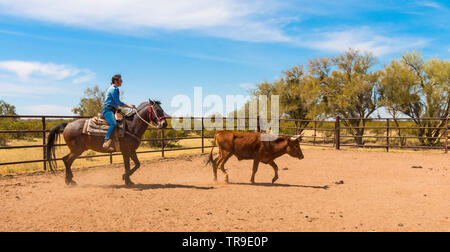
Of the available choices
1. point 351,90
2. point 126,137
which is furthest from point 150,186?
point 351,90

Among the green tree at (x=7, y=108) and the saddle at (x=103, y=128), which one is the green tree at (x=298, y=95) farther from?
the green tree at (x=7, y=108)

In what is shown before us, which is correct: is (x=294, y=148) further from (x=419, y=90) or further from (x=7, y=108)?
(x=7, y=108)

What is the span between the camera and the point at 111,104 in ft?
23.7

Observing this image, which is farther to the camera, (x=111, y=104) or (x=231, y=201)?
(x=111, y=104)

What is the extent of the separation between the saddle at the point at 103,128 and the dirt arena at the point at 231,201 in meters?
1.13

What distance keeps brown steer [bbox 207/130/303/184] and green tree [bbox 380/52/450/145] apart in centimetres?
1483

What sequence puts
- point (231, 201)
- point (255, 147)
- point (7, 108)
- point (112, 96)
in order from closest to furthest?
point (231, 201), point (112, 96), point (255, 147), point (7, 108)

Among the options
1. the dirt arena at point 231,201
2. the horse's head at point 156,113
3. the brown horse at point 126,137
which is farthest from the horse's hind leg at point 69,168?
the horse's head at point 156,113

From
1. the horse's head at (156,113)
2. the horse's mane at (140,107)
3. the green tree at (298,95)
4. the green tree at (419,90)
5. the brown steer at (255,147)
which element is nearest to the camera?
the horse's head at (156,113)

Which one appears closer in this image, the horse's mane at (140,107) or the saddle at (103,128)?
the saddle at (103,128)

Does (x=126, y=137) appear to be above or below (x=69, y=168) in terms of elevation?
above

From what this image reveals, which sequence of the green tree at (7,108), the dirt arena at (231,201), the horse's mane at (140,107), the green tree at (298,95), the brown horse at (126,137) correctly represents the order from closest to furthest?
1. the dirt arena at (231,201)
2. the brown horse at (126,137)
3. the horse's mane at (140,107)
4. the green tree at (298,95)
5. the green tree at (7,108)

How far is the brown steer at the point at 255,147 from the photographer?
7.87m

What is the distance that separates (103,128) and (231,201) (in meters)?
3.51
